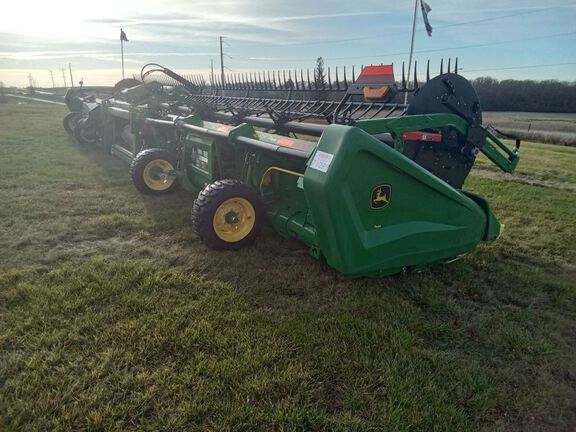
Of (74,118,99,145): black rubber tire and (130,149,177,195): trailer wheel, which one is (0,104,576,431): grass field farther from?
(74,118,99,145): black rubber tire

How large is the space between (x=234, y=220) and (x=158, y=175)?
104 inches

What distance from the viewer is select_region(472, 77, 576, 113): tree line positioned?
38344 millimetres

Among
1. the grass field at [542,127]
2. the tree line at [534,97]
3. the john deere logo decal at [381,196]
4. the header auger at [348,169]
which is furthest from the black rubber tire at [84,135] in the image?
the tree line at [534,97]

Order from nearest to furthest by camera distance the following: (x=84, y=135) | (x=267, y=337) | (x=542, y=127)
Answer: (x=267, y=337)
(x=84, y=135)
(x=542, y=127)

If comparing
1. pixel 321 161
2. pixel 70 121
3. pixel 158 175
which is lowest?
pixel 158 175

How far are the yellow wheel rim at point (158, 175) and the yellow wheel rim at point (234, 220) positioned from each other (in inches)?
92.2

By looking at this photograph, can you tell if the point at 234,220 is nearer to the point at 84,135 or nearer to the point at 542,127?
the point at 84,135

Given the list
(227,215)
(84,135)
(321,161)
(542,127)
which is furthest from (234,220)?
(542,127)

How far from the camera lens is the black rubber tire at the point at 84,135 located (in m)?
11.2

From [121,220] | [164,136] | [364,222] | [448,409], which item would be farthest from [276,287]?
[164,136]

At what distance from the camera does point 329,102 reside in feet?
17.6

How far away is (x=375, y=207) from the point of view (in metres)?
3.25

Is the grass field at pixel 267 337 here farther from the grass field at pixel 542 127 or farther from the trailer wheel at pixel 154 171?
the grass field at pixel 542 127

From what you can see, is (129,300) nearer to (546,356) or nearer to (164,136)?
(546,356)
